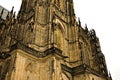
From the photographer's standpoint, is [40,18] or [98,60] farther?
[98,60]

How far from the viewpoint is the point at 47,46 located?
2031 centimetres

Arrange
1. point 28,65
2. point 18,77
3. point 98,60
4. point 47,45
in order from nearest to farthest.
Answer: point 18,77 < point 28,65 < point 47,45 < point 98,60

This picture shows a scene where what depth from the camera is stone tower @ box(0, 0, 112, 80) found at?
17594 mm

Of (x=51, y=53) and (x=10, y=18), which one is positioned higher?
(x=10, y=18)

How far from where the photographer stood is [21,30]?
23.4 metres

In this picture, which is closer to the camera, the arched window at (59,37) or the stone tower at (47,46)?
the stone tower at (47,46)

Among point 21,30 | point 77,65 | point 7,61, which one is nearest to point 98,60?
point 77,65

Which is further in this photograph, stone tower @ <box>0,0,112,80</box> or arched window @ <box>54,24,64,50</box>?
arched window @ <box>54,24,64,50</box>

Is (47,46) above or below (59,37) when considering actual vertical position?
below

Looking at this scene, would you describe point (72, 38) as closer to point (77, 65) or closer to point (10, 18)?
point (77, 65)

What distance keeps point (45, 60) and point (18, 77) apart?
347cm

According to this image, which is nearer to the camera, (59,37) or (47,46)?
(47,46)

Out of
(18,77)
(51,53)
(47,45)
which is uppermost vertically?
(47,45)

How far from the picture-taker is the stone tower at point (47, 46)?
17594 mm
